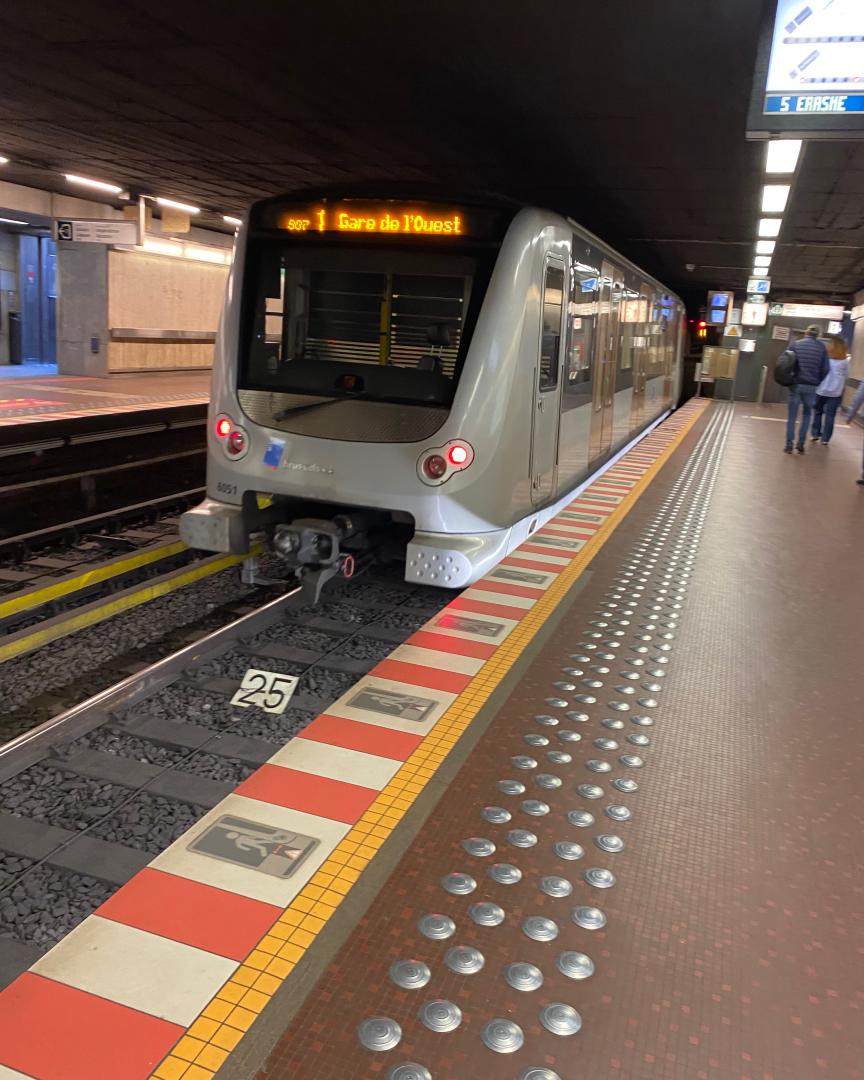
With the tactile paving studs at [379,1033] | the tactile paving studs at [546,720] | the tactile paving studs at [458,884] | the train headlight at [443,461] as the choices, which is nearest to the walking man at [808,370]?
the train headlight at [443,461]

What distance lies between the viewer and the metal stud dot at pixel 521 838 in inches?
99.2

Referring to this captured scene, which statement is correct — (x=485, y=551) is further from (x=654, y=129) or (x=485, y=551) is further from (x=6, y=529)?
(x=6, y=529)

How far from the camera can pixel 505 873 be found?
2.38m

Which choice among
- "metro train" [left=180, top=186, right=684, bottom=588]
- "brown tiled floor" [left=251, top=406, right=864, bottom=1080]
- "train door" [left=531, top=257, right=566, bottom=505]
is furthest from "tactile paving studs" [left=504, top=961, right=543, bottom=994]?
"train door" [left=531, top=257, right=566, bottom=505]

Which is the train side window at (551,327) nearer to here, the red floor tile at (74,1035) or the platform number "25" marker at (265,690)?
the platform number "25" marker at (265,690)

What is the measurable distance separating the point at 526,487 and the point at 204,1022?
471 cm

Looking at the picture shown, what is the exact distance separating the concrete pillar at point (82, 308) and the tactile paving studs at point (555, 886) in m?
20.1

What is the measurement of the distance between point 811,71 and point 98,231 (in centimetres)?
1534

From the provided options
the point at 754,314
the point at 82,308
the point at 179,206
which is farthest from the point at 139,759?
the point at 754,314

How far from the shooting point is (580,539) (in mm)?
6355

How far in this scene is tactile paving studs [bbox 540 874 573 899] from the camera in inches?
90.9

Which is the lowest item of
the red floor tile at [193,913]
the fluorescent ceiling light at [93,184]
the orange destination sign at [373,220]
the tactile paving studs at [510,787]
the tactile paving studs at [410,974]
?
the red floor tile at [193,913]

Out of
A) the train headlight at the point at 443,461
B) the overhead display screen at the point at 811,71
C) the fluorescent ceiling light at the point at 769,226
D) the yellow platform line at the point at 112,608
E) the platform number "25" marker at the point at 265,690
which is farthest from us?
the fluorescent ceiling light at the point at 769,226

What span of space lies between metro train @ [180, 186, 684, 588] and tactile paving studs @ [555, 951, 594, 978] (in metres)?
3.48
